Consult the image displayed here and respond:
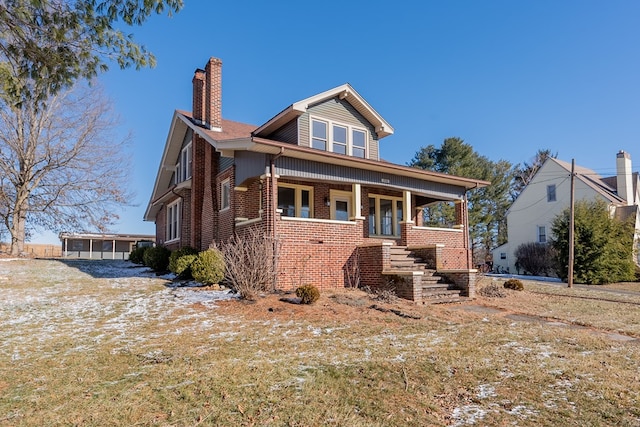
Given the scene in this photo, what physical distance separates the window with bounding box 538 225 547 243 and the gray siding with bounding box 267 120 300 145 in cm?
2407

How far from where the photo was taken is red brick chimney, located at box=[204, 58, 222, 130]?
16.3m

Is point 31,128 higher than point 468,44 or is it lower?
lower

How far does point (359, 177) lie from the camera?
1373cm

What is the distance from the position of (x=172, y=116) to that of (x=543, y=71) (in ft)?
49.7

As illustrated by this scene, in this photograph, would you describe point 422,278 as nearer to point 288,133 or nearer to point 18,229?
point 288,133

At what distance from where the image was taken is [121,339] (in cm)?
696

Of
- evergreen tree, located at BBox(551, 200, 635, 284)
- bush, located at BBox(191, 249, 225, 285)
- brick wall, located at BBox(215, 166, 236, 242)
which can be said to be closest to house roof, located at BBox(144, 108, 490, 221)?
brick wall, located at BBox(215, 166, 236, 242)

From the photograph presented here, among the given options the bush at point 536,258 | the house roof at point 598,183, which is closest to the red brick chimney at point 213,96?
the bush at point 536,258

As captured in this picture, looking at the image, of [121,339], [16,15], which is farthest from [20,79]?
[121,339]

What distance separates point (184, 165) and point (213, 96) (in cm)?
398

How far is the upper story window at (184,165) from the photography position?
1807 centimetres

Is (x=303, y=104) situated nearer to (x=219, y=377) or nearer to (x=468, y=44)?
(x=468, y=44)

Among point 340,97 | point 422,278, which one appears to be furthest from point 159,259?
point 422,278

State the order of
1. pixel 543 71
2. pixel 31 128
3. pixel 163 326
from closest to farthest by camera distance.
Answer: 1. pixel 163 326
2. pixel 543 71
3. pixel 31 128
